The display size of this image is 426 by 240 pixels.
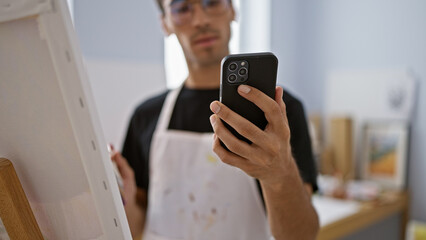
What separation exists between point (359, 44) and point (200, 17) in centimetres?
174

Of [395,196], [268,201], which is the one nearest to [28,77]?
[268,201]

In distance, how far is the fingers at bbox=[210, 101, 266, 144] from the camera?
50 cm

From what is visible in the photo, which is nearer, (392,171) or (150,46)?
(150,46)

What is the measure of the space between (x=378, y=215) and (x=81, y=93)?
1813 mm

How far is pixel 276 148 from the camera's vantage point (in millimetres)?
527

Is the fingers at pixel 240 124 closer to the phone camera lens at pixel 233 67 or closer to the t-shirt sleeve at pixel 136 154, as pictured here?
the phone camera lens at pixel 233 67

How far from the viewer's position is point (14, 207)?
18.7 inches

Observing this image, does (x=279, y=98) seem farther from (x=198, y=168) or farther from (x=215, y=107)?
(x=198, y=168)

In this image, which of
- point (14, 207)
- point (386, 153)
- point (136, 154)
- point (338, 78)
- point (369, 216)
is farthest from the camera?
point (338, 78)

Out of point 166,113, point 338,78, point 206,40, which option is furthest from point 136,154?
point 338,78

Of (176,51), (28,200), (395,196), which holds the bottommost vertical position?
(395,196)

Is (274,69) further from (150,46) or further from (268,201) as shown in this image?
(150,46)

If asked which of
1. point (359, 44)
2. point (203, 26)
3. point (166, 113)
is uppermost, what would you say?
point (203, 26)

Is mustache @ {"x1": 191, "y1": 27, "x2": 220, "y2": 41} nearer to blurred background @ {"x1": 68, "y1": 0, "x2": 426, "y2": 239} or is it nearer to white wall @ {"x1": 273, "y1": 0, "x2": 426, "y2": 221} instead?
blurred background @ {"x1": 68, "y1": 0, "x2": 426, "y2": 239}
